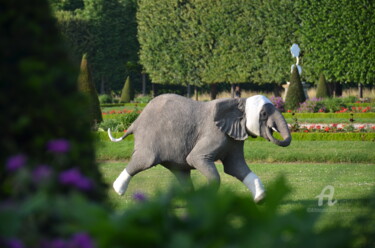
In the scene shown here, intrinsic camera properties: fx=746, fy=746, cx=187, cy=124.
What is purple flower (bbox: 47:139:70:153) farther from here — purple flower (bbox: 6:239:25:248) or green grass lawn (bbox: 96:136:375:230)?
green grass lawn (bbox: 96:136:375:230)

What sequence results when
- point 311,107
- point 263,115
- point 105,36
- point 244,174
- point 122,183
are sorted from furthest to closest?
1. point 105,36
2. point 311,107
3. point 122,183
4. point 263,115
5. point 244,174

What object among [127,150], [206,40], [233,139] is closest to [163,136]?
[233,139]

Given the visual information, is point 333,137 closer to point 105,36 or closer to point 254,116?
point 254,116

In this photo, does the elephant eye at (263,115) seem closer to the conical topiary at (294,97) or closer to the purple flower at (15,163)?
the purple flower at (15,163)

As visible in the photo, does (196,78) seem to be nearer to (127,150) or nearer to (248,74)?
(248,74)

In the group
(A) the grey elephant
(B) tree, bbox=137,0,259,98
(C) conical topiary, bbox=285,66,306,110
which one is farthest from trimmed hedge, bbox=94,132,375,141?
(B) tree, bbox=137,0,259,98

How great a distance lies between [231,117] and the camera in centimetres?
821

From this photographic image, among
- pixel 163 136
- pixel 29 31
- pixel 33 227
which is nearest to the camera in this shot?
pixel 33 227

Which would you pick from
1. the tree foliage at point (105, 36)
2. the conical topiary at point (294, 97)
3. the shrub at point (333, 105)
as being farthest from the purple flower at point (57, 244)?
the tree foliage at point (105, 36)

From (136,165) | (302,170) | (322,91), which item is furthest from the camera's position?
(322,91)

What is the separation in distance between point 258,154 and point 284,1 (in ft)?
73.4

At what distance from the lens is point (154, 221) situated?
2.04 meters

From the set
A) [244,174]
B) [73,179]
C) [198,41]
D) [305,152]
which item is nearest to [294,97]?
[305,152]

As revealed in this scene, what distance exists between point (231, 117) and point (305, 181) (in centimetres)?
296
